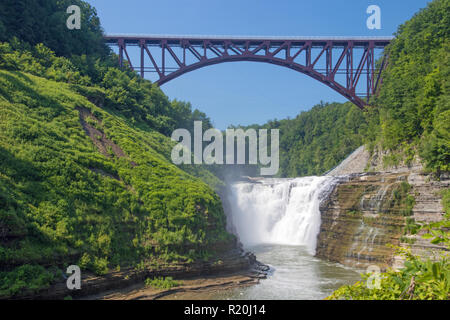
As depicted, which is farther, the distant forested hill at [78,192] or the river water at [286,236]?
the river water at [286,236]

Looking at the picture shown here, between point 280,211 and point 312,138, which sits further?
point 312,138

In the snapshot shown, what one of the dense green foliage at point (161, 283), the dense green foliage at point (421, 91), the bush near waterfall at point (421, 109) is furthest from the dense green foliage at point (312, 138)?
the dense green foliage at point (161, 283)

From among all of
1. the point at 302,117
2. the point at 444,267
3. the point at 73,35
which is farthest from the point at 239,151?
the point at 444,267

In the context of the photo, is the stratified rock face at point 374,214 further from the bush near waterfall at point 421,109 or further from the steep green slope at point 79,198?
the steep green slope at point 79,198

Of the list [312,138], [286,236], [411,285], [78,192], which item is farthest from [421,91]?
[312,138]

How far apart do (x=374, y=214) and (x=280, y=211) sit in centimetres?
846

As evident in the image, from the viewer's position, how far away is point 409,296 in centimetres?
185

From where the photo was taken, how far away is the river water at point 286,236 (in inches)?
399

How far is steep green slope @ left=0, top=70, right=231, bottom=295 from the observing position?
7367 mm

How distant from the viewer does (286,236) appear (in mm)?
19969

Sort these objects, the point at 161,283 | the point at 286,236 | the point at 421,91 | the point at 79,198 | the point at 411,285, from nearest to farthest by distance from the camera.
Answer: the point at 411,285 → the point at 161,283 → the point at 79,198 → the point at 421,91 → the point at 286,236

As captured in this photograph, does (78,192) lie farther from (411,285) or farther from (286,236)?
(286,236)

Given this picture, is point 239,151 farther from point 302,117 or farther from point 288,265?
point 288,265
